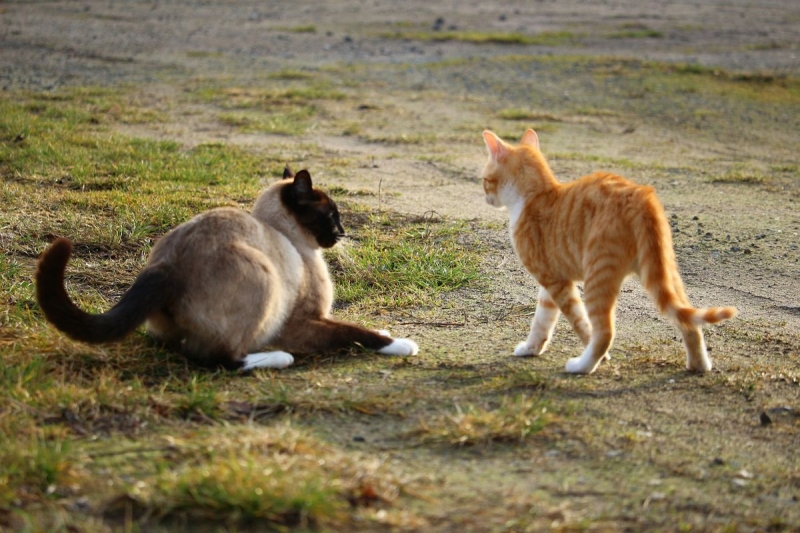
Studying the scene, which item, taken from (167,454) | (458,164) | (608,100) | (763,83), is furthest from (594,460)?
(763,83)

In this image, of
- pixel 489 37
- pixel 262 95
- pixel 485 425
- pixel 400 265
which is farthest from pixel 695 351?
pixel 489 37

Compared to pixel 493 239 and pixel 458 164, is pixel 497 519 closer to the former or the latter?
pixel 493 239

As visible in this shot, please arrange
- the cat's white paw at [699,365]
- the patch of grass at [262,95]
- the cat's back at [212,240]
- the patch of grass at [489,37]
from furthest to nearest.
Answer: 1. the patch of grass at [489,37]
2. the patch of grass at [262,95]
3. the cat's white paw at [699,365]
4. the cat's back at [212,240]

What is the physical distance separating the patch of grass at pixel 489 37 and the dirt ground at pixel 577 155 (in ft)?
1.09

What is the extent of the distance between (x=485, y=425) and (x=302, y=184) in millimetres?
1722

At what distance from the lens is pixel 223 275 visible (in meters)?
4.02

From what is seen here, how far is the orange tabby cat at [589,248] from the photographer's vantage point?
13.2ft

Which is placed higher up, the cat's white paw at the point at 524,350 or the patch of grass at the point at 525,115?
the patch of grass at the point at 525,115

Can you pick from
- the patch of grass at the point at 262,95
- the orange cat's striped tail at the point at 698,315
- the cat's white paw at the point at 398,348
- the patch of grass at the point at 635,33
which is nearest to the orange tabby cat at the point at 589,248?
the orange cat's striped tail at the point at 698,315

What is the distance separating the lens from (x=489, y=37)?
17.1 metres

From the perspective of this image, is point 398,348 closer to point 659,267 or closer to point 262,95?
point 659,267

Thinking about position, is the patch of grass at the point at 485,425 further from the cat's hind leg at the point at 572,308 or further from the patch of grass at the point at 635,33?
the patch of grass at the point at 635,33

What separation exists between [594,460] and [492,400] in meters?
0.63

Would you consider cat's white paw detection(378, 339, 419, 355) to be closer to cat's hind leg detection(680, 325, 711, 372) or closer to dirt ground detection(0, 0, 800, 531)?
dirt ground detection(0, 0, 800, 531)
